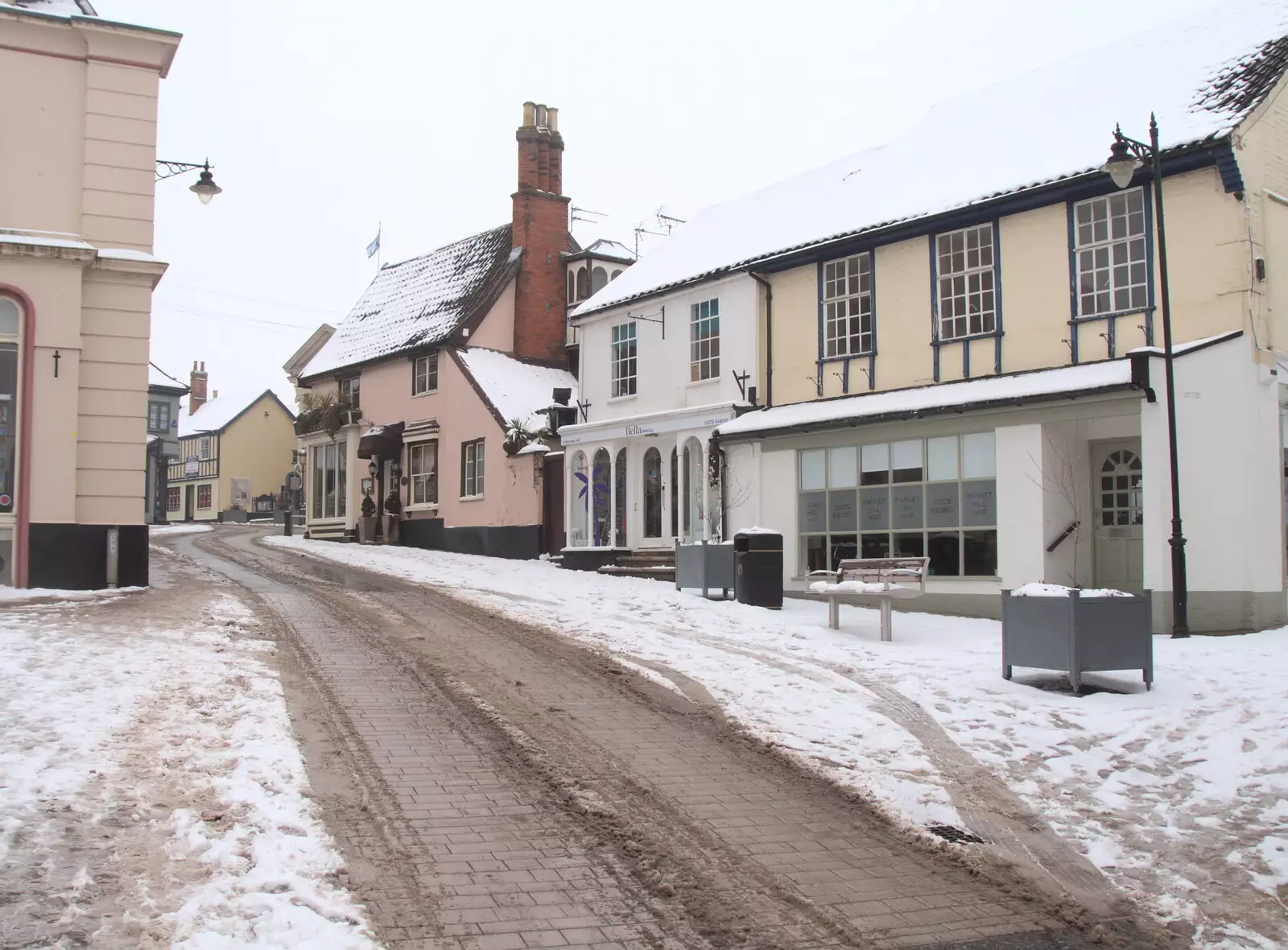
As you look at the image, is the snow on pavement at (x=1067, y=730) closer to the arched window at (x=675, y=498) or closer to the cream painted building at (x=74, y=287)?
the cream painted building at (x=74, y=287)

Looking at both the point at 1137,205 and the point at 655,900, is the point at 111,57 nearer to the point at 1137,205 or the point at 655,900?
the point at 1137,205

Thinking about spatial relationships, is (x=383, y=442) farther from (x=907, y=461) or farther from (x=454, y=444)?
(x=907, y=461)

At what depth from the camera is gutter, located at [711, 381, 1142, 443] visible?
Answer: 15.0 meters

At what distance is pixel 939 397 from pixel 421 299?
21.6 metres

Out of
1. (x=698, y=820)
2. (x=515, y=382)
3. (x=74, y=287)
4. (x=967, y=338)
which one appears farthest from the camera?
(x=515, y=382)

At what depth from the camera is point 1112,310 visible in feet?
52.4

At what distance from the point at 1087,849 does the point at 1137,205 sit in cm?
1135

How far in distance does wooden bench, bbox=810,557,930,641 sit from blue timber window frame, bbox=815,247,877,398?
5.01 metres

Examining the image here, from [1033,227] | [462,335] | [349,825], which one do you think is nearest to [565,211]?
[462,335]

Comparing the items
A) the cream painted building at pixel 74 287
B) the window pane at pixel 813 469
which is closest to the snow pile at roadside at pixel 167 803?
the cream painted building at pixel 74 287

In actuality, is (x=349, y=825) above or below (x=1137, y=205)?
below

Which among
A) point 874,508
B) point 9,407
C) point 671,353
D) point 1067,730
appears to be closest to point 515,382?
point 671,353

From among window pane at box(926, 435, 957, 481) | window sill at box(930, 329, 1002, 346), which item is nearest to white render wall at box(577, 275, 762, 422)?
window sill at box(930, 329, 1002, 346)

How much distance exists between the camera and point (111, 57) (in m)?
17.1
